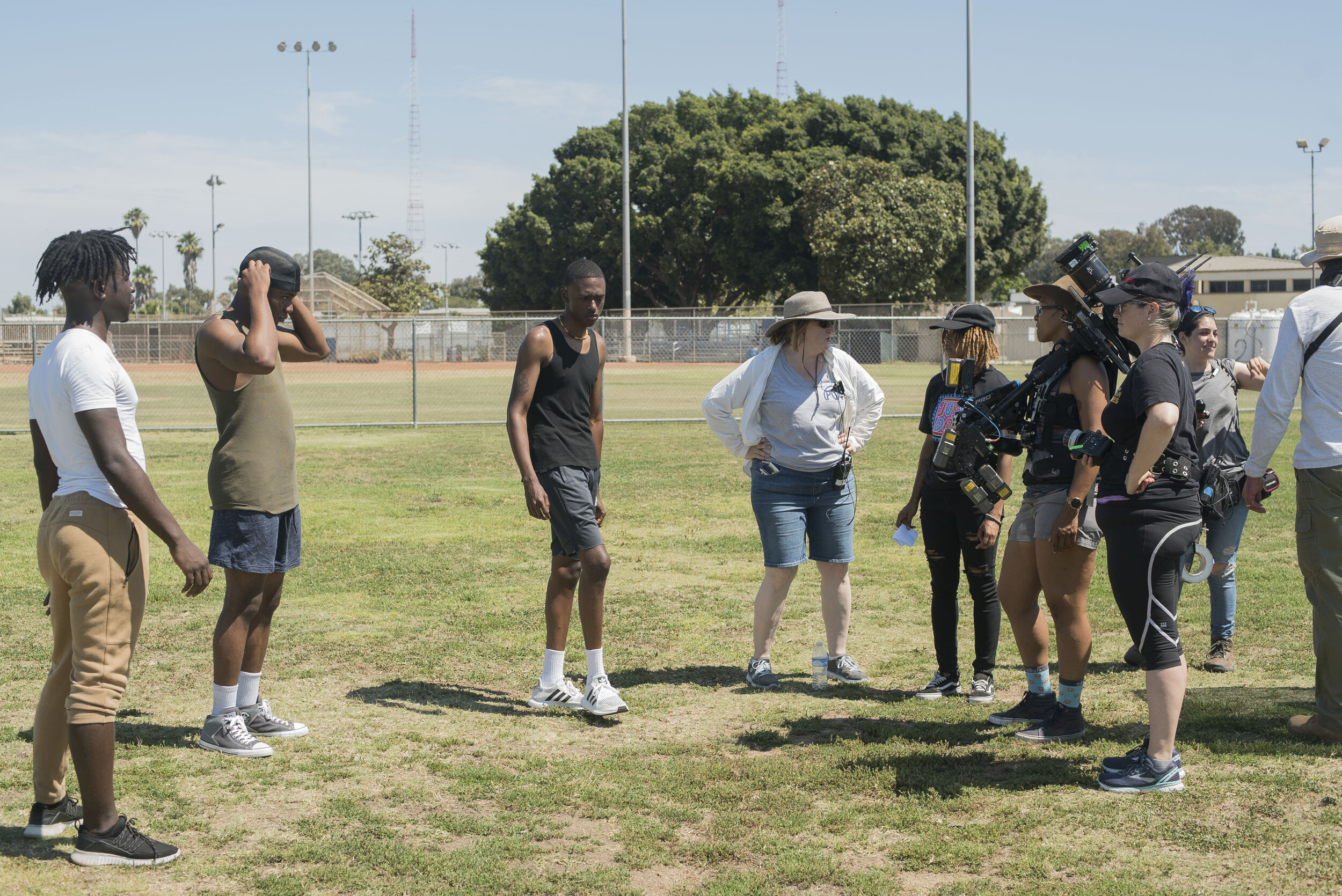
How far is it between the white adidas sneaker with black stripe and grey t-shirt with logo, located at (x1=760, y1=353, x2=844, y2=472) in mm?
1568

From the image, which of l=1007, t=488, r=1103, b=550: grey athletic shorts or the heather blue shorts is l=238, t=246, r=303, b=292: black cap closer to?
the heather blue shorts

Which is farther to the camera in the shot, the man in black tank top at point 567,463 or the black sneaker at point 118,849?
the man in black tank top at point 567,463

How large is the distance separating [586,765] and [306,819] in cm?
116

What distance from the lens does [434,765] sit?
4797 mm

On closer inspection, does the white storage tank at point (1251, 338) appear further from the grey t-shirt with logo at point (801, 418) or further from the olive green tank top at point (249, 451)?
the olive green tank top at point (249, 451)

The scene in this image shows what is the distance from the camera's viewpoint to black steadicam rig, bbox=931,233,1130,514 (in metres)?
4.68

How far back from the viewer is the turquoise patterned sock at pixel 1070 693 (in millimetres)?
5031

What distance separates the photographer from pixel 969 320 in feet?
18.7

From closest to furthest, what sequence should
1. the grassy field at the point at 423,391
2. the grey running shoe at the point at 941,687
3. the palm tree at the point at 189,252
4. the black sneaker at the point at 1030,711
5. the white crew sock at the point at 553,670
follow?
1. the black sneaker at the point at 1030,711
2. the white crew sock at the point at 553,670
3. the grey running shoe at the point at 941,687
4. the grassy field at the point at 423,391
5. the palm tree at the point at 189,252

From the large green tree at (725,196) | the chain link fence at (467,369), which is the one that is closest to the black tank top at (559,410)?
the chain link fence at (467,369)

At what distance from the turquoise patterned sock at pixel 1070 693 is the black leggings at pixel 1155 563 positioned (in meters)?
0.79

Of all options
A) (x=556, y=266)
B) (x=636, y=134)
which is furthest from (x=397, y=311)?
(x=636, y=134)

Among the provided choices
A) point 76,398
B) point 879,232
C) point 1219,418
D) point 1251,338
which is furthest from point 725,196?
point 76,398

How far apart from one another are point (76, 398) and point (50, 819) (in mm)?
1514
